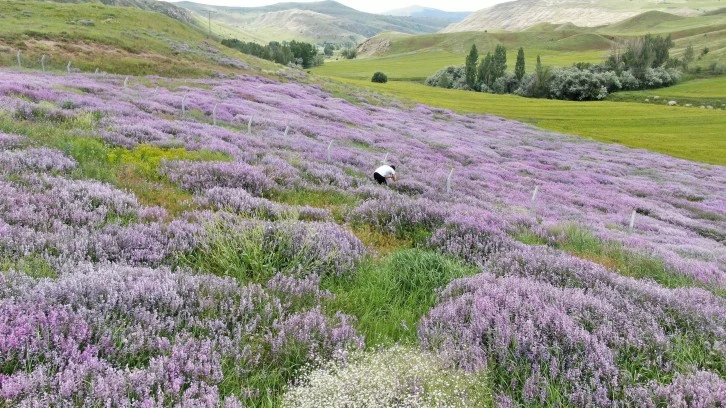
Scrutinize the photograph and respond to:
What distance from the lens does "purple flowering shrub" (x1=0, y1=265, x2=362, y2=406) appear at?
8.98 feet

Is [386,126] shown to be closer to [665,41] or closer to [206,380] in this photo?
[206,380]

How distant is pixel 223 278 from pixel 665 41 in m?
157

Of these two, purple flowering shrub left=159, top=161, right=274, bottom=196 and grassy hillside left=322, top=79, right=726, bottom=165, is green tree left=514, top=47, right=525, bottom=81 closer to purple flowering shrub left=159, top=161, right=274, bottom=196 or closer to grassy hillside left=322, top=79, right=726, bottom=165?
grassy hillside left=322, top=79, right=726, bottom=165

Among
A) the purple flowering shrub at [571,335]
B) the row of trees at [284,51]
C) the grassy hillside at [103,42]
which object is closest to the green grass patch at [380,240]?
the purple flowering shrub at [571,335]

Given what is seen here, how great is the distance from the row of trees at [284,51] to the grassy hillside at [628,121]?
5214cm

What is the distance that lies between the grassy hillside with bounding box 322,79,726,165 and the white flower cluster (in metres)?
57.5

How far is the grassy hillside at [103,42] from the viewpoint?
129 ft

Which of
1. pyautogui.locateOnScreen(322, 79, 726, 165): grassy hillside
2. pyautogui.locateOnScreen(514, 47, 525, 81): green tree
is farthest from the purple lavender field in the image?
pyautogui.locateOnScreen(514, 47, 525, 81): green tree

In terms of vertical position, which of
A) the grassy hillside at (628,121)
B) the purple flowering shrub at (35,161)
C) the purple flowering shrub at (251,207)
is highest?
the grassy hillside at (628,121)

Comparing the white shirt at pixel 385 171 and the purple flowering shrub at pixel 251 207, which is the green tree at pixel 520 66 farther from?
the purple flowering shrub at pixel 251 207

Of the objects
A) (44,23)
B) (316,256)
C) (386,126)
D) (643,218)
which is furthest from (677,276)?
(44,23)

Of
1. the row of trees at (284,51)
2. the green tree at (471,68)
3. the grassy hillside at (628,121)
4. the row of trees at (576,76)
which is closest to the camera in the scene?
the grassy hillside at (628,121)

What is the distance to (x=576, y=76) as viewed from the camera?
101 m

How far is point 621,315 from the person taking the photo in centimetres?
444
